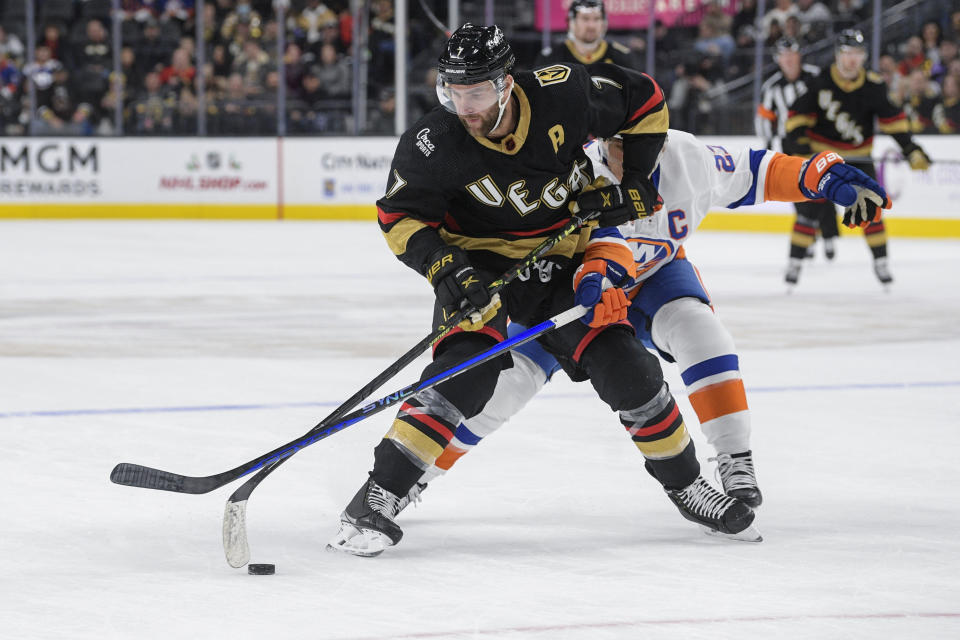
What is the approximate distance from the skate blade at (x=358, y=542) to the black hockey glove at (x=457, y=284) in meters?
0.43

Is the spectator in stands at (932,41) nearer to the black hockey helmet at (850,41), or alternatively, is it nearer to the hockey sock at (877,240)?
the black hockey helmet at (850,41)

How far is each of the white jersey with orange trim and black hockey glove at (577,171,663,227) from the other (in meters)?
0.11

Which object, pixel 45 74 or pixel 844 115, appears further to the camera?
pixel 45 74

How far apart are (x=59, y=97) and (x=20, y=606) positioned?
36.9 feet

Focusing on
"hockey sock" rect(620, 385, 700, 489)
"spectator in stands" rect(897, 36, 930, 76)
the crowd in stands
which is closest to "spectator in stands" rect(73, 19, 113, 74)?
the crowd in stands

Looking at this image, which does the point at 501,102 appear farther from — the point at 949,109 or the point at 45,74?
the point at 45,74

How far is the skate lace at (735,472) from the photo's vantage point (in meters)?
2.72

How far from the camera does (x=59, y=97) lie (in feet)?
41.7

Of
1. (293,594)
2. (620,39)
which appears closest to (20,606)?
(293,594)

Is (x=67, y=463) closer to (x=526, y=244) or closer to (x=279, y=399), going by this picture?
(x=279, y=399)

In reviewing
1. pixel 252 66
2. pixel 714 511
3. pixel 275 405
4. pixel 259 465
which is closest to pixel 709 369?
pixel 714 511

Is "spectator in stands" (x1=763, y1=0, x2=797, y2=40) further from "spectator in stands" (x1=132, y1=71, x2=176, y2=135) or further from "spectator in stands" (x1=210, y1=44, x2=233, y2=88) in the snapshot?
"spectator in stands" (x1=132, y1=71, x2=176, y2=135)

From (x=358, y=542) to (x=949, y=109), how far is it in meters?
8.82

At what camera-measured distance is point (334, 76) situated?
12602mm
